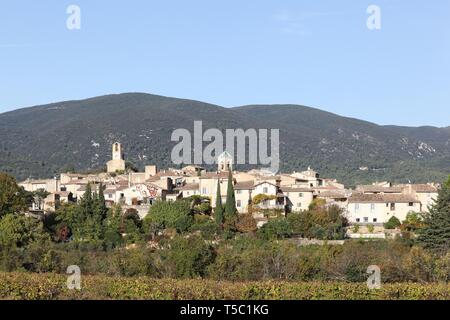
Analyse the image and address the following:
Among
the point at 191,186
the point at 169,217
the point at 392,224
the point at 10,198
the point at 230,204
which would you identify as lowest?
the point at 392,224

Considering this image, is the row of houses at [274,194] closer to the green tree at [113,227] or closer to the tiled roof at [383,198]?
the tiled roof at [383,198]

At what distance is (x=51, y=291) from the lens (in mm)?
19156

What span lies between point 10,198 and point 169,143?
114 m

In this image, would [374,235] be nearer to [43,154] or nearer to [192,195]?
[192,195]

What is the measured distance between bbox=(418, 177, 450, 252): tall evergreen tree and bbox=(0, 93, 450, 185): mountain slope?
7486 centimetres

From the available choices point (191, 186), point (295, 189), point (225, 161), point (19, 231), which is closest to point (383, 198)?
point (295, 189)

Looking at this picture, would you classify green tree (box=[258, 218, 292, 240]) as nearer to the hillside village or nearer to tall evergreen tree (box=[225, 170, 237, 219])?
the hillside village

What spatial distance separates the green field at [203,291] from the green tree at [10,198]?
2598 cm

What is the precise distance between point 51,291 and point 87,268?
1380 centimetres

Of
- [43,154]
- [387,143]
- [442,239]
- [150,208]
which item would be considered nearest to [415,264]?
[442,239]

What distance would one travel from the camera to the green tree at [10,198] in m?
46.0

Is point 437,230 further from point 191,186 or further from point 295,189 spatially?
point 191,186

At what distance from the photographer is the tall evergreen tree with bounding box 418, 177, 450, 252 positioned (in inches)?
1592

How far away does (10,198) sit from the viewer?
46656mm
